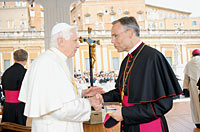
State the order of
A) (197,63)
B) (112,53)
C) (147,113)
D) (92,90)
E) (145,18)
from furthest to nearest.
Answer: (145,18)
(112,53)
(197,63)
(92,90)
(147,113)

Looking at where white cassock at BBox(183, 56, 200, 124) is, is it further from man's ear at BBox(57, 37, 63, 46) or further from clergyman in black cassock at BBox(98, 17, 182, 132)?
man's ear at BBox(57, 37, 63, 46)

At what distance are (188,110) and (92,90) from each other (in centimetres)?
466

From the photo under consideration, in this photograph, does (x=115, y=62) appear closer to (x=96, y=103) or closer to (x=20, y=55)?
(x=20, y=55)

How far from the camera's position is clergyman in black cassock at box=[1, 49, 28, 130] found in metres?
3.06

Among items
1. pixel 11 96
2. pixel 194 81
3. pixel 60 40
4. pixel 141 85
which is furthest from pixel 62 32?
pixel 194 81

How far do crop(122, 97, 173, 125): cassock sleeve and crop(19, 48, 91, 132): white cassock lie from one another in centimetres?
30

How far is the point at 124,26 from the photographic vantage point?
1.78 m

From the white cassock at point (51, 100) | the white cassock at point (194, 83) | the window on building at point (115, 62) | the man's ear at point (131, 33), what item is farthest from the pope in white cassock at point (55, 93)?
the window on building at point (115, 62)

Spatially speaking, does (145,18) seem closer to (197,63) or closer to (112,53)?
(112,53)

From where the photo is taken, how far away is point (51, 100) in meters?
1.51

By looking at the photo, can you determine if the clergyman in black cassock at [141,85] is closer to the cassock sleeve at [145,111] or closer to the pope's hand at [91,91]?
the cassock sleeve at [145,111]

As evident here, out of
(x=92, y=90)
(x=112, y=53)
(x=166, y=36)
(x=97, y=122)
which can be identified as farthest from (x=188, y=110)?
(x=166, y=36)

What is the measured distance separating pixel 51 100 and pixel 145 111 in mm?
668

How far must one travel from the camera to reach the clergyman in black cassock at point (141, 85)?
1588mm
